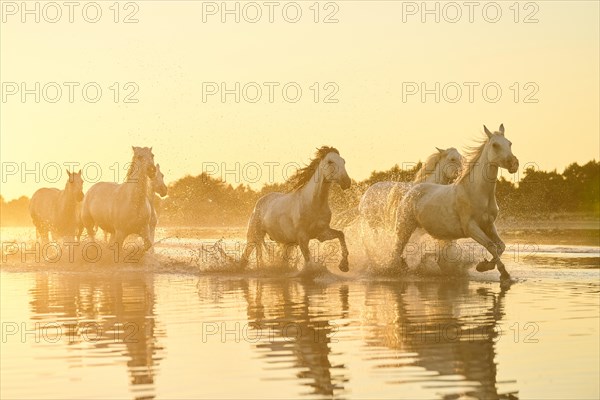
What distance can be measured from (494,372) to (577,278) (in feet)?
33.8

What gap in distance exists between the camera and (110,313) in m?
14.7

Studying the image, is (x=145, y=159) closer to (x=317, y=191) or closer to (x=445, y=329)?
(x=317, y=191)

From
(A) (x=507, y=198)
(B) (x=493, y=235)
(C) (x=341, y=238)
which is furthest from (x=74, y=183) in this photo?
(A) (x=507, y=198)

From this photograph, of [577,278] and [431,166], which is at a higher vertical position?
[431,166]

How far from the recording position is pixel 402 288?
708 inches

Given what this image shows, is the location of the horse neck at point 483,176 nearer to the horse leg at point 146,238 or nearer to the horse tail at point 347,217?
the horse tail at point 347,217

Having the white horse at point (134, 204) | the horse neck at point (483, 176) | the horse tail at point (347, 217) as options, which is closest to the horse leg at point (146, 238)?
the white horse at point (134, 204)

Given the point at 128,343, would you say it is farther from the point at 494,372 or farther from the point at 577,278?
the point at 577,278

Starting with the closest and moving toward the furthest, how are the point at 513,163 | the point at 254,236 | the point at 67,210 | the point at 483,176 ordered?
the point at 513,163 → the point at 483,176 → the point at 254,236 → the point at 67,210

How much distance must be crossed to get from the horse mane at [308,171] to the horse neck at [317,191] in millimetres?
169

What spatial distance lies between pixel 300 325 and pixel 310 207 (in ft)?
25.5

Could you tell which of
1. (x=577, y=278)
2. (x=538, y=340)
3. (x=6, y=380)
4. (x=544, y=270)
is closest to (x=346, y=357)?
(x=538, y=340)

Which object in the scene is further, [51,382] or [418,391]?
[51,382]

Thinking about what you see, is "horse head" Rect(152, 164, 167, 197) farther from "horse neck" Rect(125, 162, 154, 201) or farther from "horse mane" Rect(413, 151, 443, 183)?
"horse mane" Rect(413, 151, 443, 183)
